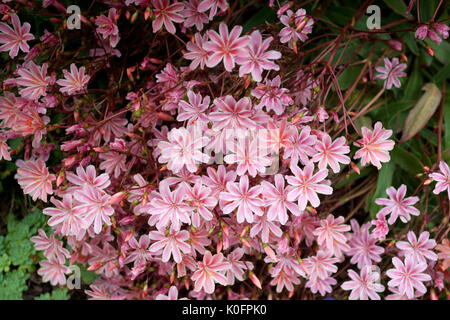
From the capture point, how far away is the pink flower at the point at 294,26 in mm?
1129

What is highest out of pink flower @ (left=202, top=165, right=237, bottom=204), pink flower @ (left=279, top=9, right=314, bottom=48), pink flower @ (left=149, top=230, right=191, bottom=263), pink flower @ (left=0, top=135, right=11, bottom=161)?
pink flower @ (left=279, top=9, right=314, bottom=48)

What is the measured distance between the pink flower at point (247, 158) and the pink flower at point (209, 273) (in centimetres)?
30

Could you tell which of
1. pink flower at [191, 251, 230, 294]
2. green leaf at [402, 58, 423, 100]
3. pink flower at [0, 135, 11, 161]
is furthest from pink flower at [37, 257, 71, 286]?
green leaf at [402, 58, 423, 100]

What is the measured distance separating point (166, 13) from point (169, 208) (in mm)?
578

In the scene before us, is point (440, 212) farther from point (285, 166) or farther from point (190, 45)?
point (190, 45)

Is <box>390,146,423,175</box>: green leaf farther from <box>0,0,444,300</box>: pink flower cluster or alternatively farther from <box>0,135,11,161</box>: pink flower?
<box>0,135,11,161</box>: pink flower

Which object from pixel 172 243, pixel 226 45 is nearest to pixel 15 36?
pixel 226 45

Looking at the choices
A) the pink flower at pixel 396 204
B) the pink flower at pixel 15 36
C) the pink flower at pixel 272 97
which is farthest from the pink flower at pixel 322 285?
the pink flower at pixel 15 36

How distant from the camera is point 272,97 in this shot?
113cm

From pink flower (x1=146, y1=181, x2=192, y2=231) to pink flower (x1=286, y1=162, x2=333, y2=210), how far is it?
29 centimetres

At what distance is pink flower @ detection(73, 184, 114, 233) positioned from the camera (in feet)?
3.62

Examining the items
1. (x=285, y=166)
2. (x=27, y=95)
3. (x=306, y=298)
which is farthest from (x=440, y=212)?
(x=27, y=95)

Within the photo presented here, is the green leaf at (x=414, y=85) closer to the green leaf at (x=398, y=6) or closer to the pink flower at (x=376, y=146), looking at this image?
the green leaf at (x=398, y=6)

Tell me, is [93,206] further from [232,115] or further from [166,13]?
[166,13]
